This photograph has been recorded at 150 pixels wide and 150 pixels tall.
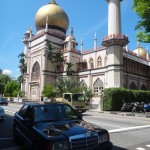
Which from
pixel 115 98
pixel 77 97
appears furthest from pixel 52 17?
pixel 77 97

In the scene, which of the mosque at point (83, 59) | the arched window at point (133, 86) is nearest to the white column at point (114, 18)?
the mosque at point (83, 59)

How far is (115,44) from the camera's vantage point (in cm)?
3666

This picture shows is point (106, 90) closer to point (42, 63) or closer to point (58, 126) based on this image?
point (42, 63)

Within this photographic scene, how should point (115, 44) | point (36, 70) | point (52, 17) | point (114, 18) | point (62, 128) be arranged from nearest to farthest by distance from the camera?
point (62, 128)
point (115, 44)
point (114, 18)
point (36, 70)
point (52, 17)

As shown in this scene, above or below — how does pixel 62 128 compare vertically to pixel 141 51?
below

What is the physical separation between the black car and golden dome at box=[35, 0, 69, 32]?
47870 mm

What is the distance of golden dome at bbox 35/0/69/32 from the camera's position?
52.6 metres

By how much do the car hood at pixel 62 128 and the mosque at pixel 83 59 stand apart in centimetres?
3095

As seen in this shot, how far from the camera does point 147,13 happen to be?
18672 mm

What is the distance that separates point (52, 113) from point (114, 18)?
33.2m

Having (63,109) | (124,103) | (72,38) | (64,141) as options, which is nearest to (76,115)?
(63,109)

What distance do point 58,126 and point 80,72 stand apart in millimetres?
41422

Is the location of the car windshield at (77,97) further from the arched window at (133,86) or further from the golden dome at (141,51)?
the golden dome at (141,51)

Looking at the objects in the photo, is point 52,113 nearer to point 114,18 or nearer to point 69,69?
point 114,18
